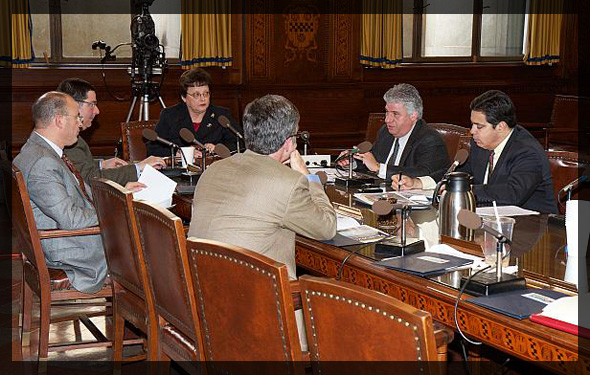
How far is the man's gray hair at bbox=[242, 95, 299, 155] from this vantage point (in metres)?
2.68

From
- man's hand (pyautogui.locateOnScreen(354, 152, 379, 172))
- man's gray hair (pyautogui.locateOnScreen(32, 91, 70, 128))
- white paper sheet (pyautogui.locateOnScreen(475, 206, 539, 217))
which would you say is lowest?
white paper sheet (pyautogui.locateOnScreen(475, 206, 539, 217))

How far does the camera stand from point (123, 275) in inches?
119

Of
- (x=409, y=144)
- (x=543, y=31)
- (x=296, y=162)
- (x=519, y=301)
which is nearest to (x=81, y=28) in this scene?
(x=409, y=144)

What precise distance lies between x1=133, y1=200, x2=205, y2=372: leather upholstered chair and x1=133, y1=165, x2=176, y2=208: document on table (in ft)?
3.10

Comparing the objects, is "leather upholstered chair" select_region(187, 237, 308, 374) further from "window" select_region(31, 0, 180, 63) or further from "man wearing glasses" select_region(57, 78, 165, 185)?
"window" select_region(31, 0, 180, 63)

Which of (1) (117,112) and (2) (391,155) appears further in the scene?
(1) (117,112)

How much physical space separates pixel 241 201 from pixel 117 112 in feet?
16.7

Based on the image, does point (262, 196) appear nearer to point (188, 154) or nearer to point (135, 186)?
point (135, 186)

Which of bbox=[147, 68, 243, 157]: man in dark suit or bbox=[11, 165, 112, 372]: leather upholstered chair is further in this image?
bbox=[147, 68, 243, 157]: man in dark suit

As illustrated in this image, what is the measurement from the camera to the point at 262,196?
2533 mm

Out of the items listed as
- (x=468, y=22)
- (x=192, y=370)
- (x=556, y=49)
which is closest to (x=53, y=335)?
(x=192, y=370)

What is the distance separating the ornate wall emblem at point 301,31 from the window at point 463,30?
3.61ft

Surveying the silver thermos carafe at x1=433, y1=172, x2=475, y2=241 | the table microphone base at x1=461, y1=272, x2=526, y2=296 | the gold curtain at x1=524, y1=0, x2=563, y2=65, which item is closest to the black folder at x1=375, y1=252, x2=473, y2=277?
the table microphone base at x1=461, y1=272, x2=526, y2=296

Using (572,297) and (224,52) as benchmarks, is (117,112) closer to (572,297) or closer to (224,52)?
(224,52)
